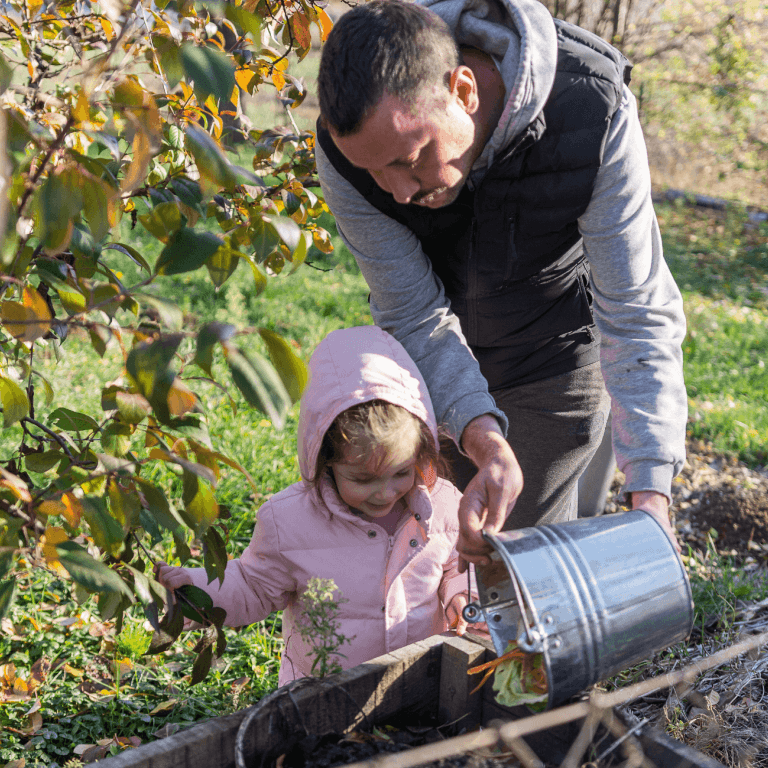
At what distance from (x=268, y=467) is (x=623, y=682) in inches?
70.2

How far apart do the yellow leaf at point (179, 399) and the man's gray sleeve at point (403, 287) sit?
3.25ft

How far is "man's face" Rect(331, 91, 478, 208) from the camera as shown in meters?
1.53

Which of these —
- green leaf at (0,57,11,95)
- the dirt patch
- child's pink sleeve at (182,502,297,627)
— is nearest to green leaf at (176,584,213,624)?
child's pink sleeve at (182,502,297,627)

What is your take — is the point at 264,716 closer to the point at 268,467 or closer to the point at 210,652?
the point at 210,652

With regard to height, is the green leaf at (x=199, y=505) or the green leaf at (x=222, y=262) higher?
the green leaf at (x=222, y=262)

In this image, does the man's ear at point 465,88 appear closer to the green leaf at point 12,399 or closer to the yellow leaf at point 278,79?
the yellow leaf at point 278,79

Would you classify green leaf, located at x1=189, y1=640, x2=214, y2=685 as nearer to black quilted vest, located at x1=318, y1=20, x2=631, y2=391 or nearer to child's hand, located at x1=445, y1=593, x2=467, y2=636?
child's hand, located at x1=445, y1=593, x2=467, y2=636

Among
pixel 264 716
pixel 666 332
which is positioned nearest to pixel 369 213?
pixel 666 332

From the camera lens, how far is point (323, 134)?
1.94 metres

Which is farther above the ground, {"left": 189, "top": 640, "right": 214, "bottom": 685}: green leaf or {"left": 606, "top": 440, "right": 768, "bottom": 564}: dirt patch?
{"left": 189, "top": 640, "right": 214, "bottom": 685}: green leaf

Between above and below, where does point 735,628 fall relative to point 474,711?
below

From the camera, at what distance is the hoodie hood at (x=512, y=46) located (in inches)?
66.4

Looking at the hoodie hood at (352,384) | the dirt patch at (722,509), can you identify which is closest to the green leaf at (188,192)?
the hoodie hood at (352,384)

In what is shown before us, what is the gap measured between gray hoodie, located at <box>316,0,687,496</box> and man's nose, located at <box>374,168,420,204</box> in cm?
23
